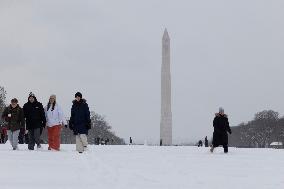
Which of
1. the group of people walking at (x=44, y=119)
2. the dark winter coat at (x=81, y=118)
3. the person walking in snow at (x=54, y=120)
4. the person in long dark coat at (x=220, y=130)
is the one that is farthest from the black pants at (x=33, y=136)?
the person in long dark coat at (x=220, y=130)

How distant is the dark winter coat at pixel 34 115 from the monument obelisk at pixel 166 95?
4506 cm

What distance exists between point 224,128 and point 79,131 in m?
4.88

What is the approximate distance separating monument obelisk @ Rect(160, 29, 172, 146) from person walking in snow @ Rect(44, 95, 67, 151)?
1770 inches

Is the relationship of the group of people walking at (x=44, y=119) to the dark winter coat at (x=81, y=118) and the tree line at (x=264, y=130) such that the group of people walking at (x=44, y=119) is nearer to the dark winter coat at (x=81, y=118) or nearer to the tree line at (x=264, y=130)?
the dark winter coat at (x=81, y=118)

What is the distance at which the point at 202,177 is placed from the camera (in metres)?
10.6

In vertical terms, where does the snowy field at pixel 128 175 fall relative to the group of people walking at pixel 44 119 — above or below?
below

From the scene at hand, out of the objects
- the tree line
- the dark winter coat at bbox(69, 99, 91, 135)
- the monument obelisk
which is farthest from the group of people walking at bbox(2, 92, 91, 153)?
the tree line

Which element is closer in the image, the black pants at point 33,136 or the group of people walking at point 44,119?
the group of people walking at point 44,119

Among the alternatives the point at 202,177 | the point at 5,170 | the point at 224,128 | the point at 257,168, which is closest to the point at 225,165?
the point at 257,168

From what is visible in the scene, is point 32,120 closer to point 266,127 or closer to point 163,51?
point 163,51

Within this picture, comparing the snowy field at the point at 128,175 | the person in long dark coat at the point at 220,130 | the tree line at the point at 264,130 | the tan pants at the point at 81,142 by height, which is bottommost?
the snowy field at the point at 128,175

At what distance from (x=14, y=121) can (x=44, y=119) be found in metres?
0.95

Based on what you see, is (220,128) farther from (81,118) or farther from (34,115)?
(34,115)

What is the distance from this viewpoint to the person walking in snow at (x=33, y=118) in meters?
18.2
